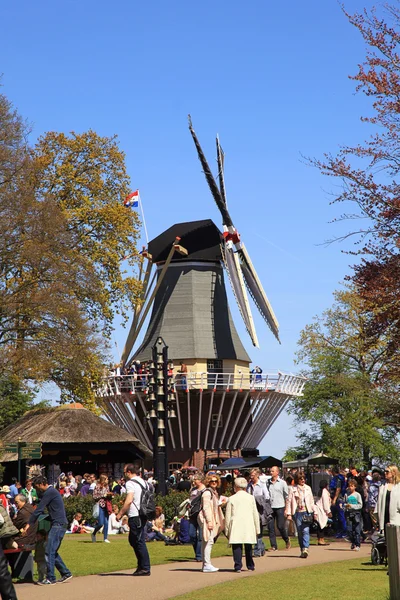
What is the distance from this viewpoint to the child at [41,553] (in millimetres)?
14805

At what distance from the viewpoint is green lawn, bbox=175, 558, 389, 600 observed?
40.3ft

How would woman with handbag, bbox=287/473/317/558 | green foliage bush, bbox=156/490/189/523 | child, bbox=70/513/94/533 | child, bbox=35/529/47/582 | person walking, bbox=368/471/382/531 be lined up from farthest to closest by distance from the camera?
child, bbox=70/513/94/533
green foliage bush, bbox=156/490/189/523
person walking, bbox=368/471/382/531
woman with handbag, bbox=287/473/317/558
child, bbox=35/529/47/582

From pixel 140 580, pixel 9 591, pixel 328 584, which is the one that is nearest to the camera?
pixel 9 591

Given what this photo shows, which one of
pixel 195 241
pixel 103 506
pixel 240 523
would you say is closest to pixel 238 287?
pixel 195 241

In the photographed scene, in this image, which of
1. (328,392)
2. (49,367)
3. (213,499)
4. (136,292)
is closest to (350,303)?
(328,392)

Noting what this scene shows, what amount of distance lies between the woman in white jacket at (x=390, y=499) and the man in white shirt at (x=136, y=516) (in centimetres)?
361

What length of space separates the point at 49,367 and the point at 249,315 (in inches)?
752

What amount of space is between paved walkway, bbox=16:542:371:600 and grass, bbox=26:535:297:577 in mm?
737

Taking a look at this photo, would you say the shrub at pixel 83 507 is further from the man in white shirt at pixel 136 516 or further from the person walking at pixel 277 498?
the man in white shirt at pixel 136 516

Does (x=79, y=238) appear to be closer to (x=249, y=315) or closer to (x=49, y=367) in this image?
(x=49, y=367)

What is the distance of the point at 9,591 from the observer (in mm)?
10273

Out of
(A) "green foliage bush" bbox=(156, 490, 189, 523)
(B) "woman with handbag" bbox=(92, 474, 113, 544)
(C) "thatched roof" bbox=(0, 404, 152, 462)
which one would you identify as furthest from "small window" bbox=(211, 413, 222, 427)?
(B) "woman with handbag" bbox=(92, 474, 113, 544)

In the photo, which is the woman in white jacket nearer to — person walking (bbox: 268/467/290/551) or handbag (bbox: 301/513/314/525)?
handbag (bbox: 301/513/314/525)

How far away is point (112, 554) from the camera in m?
19.7
